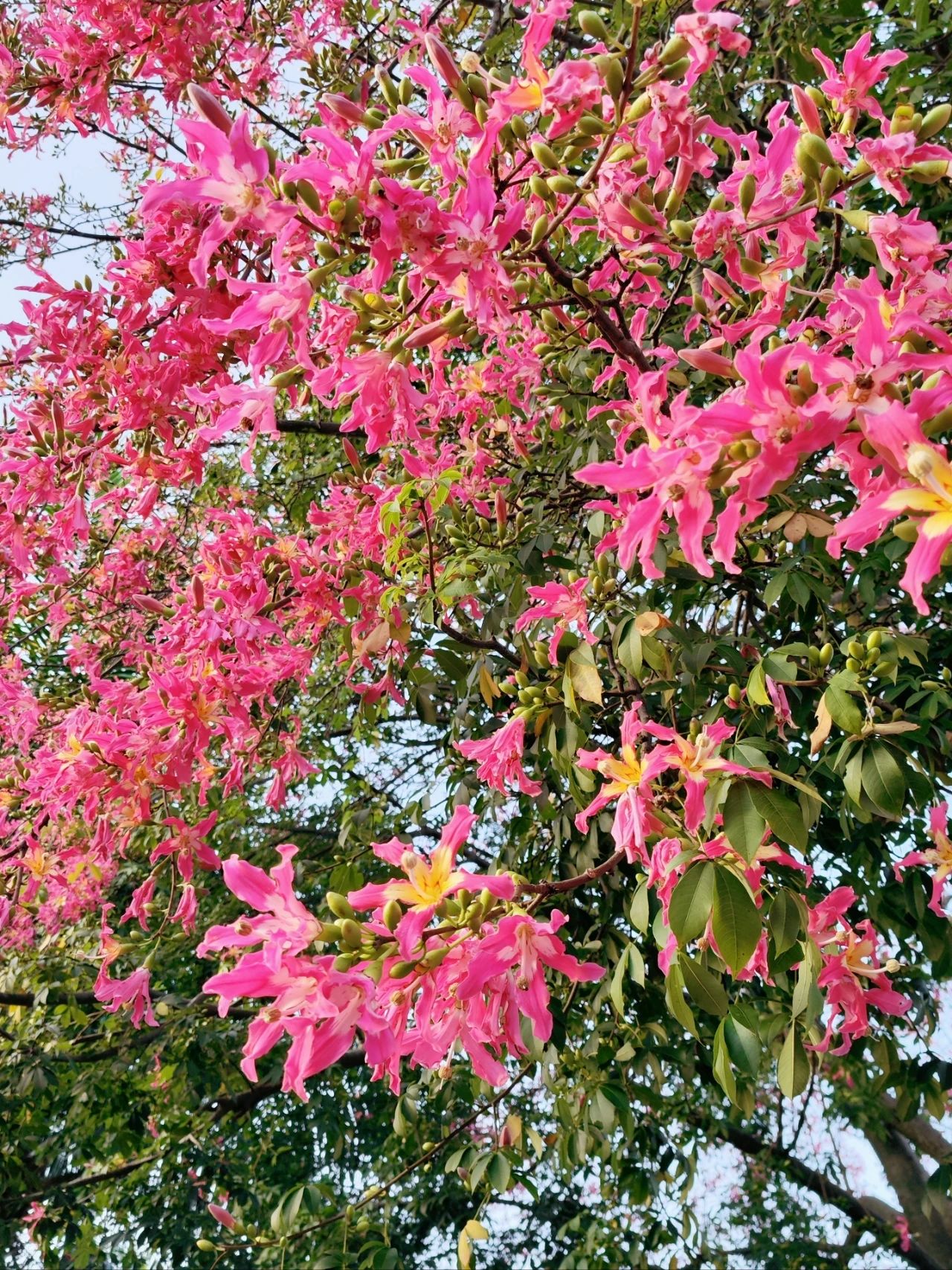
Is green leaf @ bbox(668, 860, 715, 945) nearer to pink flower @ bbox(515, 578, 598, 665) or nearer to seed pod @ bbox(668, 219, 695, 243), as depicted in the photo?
pink flower @ bbox(515, 578, 598, 665)

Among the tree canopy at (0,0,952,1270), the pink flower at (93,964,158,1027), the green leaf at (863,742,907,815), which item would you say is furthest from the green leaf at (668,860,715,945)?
the pink flower at (93,964,158,1027)

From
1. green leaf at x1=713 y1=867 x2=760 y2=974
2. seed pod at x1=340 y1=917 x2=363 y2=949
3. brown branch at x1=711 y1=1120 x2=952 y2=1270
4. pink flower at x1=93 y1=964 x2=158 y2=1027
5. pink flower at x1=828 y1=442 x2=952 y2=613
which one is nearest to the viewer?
pink flower at x1=828 y1=442 x2=952 y2=613

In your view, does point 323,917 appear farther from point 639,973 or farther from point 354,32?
point 354,32

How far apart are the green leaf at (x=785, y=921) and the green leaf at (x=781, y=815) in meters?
0.13

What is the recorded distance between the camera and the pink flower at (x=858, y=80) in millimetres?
1213

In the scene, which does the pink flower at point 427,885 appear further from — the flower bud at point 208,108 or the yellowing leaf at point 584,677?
the flower bud at point 208,108

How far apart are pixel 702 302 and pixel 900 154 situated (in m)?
0.36

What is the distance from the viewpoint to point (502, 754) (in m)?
1.45

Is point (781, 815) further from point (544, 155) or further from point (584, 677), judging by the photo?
point (544, 155)

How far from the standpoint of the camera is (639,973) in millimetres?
1403

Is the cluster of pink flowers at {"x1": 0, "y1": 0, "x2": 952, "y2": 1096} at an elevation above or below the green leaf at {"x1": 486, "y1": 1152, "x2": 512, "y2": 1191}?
above

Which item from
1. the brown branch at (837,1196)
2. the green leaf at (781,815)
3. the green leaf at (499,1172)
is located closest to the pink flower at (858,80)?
the green leaf at (781,815)

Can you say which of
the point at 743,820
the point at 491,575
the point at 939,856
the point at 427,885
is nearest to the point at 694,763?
the point at 743,820

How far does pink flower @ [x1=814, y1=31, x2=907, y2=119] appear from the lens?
121 centimetres
